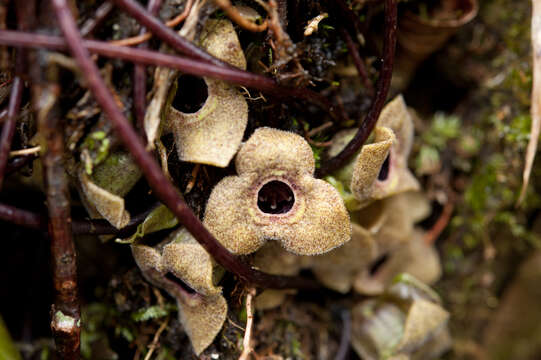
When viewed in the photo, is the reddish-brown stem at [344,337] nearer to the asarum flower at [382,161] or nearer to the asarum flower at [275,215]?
the asarum flower at [382,161]

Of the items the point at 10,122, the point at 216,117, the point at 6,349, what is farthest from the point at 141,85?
the point at 6,349

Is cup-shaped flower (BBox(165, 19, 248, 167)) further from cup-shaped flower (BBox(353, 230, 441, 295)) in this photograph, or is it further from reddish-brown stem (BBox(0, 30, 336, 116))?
cup-shaped flower (BBox(353, 230, 441, 295))

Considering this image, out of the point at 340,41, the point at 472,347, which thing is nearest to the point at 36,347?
the point at 340,41

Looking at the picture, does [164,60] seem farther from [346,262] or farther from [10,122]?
[346,262]

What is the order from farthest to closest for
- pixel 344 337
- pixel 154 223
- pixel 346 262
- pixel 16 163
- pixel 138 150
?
pixel 344 337 → pixel 346 262 → pixel 154 223 → pixel 16 163 → pixel 138 150

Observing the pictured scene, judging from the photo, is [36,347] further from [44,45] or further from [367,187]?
[367,187]

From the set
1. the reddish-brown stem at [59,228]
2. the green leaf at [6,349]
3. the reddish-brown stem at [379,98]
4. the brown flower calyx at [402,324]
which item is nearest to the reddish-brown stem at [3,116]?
the reddish-brown stem at [59,228]
